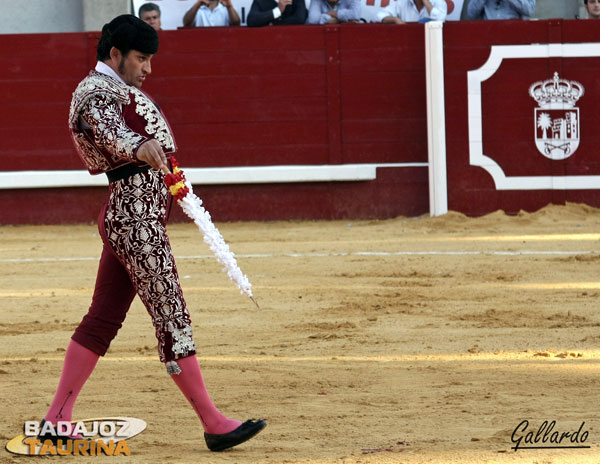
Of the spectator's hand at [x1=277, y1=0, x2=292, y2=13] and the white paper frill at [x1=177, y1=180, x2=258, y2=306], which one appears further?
the spectator's hand at [x1=277, y1=0, x2=292, y2=13]

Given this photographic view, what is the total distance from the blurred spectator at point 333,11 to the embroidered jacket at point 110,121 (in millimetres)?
A: 6399

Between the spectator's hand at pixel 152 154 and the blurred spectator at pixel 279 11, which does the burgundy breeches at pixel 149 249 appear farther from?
the blurred spectator at pixel 279 11

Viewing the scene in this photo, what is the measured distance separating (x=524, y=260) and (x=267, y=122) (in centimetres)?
310

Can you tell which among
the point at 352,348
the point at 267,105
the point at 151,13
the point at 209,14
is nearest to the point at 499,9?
the point at 267,105

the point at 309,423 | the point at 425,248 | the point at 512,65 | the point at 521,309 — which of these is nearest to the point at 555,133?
the point at 512,65

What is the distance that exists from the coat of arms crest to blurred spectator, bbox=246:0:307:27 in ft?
6.37

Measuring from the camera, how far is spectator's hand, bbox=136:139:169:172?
253 centimetres

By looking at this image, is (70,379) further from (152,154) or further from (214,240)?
(152,154)

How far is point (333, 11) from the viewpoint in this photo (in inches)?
356

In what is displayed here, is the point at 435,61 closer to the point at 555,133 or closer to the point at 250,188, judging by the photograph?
the point at 555,133

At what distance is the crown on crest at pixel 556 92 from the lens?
8.66 meters

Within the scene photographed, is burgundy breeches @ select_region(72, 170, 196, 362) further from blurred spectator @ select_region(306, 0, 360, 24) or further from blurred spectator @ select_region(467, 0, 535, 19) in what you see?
blurred spectator @ select_region(467, 0, 535, 19)

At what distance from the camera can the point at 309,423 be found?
3037 mm

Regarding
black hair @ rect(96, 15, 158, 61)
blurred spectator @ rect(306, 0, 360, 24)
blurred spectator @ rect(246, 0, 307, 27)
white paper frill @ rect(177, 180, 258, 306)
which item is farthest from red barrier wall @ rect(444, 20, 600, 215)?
black hair @ rect(96, 15, 158, 61)
